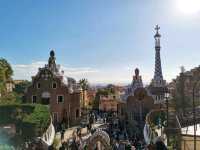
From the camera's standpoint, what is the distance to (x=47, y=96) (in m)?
56.1

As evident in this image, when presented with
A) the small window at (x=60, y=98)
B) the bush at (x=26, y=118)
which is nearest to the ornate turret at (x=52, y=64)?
the small window at (x=60, y=98)

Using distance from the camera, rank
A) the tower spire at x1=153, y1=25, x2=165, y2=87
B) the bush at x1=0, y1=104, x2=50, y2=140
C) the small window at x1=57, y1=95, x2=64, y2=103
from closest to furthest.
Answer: the bush at x1=0, y1=104, x2=50, y2=140
the small window at x1=57, y1=95, x2=64, y2=103
the tower spire at x1=153, y1=25, x2=165, y2=87

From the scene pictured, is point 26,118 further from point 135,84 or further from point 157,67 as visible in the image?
point 157,67

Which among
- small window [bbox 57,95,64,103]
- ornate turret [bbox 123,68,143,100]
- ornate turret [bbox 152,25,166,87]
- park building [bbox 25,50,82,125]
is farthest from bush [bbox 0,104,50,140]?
ornate turret [bbox 152,25,166,87]

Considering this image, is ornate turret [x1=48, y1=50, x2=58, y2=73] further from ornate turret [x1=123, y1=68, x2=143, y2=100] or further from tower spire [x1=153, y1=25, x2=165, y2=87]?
tower spire [x1=153, y1=25, x2=165, y2=87]

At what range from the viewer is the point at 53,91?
56.2 meters

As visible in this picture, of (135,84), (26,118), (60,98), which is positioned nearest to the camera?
(26,118)

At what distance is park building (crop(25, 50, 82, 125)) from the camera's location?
5559cm

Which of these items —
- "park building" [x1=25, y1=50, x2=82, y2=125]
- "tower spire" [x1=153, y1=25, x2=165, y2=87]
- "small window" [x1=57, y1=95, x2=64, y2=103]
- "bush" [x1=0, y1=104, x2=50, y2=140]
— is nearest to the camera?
"bush" [x1=0, y1=104, x2=50, y2=140]

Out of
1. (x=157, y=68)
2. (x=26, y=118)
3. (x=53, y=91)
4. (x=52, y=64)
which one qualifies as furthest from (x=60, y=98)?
(x=157, y=68)

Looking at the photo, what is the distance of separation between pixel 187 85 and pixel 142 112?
12.3 m

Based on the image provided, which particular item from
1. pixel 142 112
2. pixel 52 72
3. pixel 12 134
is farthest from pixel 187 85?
pixel 12 134

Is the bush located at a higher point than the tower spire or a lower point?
lower

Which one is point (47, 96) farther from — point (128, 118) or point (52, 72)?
point (128, 118)
